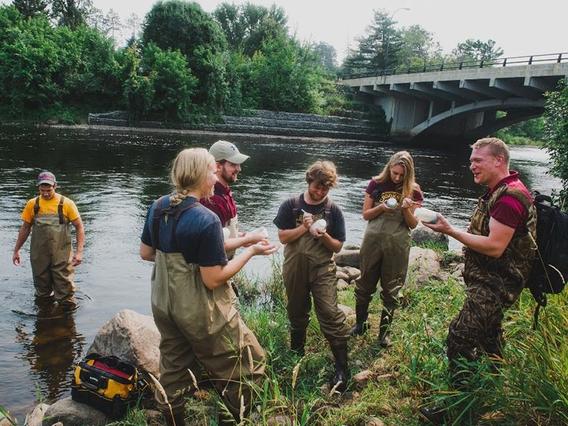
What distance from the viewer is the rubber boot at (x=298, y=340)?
14.0 feet

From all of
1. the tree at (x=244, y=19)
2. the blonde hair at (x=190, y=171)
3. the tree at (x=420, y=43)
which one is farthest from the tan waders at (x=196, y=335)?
the tree at (x=420, y=43)

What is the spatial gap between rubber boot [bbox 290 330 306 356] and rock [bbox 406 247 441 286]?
196cm

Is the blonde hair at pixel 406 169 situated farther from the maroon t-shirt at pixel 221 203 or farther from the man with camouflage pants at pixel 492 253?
the maroon t-shirt at pixel 221 203

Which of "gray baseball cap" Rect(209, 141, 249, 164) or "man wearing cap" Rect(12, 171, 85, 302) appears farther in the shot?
"man wearing cap" Rect(12, 171, 85, 302)

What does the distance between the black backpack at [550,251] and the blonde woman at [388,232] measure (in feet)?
4.82

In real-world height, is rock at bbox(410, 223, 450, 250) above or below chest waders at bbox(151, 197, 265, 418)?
below

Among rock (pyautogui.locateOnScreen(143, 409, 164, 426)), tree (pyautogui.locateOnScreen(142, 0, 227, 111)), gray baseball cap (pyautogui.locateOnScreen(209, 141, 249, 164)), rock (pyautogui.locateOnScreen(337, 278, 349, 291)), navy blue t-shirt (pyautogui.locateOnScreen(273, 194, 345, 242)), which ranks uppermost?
tree (pyautogui.locateOnScreen(142, 0, 227, 111))

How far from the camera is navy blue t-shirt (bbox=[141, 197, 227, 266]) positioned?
8.67 feet

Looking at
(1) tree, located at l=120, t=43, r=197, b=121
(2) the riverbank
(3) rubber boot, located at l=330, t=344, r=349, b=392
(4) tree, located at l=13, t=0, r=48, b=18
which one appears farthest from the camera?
(4) tree, located at l=13, t=0, r=48, b=18

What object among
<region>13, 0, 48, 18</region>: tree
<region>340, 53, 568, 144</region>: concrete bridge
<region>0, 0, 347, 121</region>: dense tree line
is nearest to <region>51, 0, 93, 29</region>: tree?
<region>13, 0, 48, 18</region>: tree

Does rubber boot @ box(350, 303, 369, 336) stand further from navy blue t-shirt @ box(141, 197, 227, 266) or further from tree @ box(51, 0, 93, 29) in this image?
tree @ box(51, 0, 93, 29)

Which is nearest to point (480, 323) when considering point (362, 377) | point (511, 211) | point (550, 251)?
point (550, 251)

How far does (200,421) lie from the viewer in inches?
140

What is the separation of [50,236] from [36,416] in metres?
2.56
